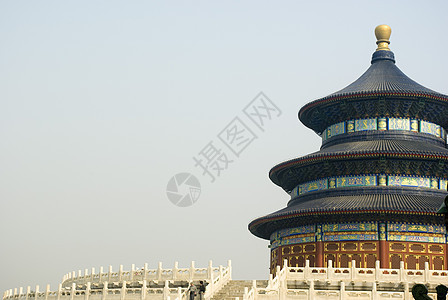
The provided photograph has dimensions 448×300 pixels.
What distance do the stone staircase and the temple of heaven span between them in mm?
9910

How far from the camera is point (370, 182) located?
159 feet

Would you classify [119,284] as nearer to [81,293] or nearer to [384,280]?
[81,293]

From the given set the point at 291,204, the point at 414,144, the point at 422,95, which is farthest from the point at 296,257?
the point at 422,95

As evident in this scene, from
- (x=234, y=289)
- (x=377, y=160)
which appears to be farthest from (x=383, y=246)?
(x=234, y=289)

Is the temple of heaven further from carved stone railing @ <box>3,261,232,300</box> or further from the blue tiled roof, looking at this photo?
carved stone railing @ <box>3,261,232,300</box>

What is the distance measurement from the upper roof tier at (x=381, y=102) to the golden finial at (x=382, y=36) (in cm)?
322

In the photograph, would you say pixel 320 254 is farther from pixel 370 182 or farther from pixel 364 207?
pixel 370 182

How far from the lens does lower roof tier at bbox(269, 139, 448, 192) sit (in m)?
47.0

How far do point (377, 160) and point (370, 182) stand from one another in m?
1.60

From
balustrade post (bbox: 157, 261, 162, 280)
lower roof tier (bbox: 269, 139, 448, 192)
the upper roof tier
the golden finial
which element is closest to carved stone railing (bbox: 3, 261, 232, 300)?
balustrade post (bbox: 157, 261, 162, 280)

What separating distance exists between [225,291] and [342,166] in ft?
54.0

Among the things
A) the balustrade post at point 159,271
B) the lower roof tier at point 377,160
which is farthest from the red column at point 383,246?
the balustrade post at point 159,271

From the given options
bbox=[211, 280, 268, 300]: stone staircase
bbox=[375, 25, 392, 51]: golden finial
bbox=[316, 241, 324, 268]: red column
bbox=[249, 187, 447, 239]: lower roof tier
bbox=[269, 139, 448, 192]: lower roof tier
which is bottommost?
bbox=[211, 280, 268, 300]: stone staircase

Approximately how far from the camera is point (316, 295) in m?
30.5
